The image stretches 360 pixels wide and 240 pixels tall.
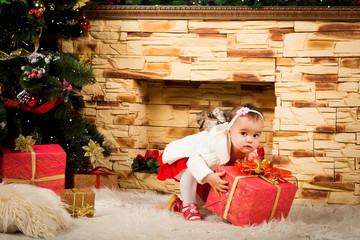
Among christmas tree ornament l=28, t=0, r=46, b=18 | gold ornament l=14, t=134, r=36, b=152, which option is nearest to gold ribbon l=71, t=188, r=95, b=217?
gold ornament l=14, t=134, r=36, b=152

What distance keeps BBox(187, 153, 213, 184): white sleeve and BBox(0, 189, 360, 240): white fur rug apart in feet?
0.68

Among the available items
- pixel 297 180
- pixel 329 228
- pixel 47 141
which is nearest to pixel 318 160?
pixel 297 180

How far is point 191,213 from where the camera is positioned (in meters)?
1.89

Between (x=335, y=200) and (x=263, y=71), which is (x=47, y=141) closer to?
(x=263, y=71)

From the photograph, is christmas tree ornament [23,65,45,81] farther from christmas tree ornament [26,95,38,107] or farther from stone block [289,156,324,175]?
stone block [289,156,324,175]

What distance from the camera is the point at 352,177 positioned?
8.09 feet

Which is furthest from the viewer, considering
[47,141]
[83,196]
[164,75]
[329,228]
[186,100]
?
[186,100]

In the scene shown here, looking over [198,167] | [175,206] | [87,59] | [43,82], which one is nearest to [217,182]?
[198,167]

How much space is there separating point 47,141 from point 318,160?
165 cm

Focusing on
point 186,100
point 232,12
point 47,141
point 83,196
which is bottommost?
point 83,196

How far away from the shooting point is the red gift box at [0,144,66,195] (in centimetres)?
203

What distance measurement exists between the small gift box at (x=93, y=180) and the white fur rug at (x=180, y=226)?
281 millimetres

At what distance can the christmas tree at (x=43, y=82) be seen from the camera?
213 cm

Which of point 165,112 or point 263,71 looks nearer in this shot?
point 263,71
